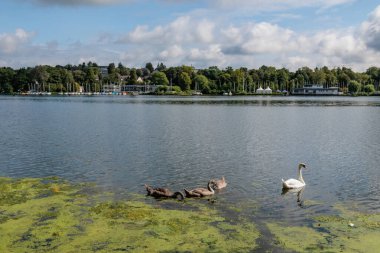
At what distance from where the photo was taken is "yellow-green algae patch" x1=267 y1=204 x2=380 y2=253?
18766mm

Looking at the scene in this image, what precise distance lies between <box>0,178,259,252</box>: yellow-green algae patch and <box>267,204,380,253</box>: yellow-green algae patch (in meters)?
1.51

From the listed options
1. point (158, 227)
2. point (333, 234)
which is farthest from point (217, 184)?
point (333, 234)

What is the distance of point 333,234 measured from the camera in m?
20.4

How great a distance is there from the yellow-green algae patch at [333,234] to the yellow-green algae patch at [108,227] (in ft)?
4.95

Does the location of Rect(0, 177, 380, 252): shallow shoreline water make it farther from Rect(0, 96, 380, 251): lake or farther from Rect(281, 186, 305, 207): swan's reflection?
Rect(281, 186, 305, 207): swan's reflection

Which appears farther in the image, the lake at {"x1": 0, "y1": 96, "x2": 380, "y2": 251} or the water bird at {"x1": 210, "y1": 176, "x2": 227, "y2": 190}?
the water bird at {"x1": 210, "y1": 176, "x2": 227, "y2": 190}

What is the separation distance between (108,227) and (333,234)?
10501mm

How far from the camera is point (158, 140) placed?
180ft

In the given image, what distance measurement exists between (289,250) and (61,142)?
3989 cm

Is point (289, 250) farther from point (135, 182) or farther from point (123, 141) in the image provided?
point (123, 141)

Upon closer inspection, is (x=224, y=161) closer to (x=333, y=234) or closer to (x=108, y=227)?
(x=333, y=234)

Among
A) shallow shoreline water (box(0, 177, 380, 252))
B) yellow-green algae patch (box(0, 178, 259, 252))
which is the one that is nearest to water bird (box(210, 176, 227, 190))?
shallow shoreline water (box(0, 177, 380, 252))

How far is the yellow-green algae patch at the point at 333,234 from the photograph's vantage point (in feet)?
61.6

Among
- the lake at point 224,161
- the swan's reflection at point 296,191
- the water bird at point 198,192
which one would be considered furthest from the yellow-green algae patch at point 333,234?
the water bird at point 198,192
